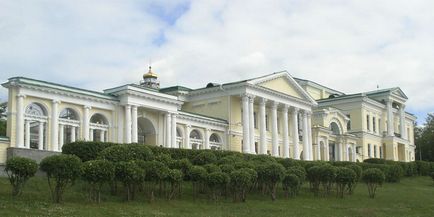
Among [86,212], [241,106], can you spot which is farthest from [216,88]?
[86,212]

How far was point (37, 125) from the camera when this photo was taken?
120 feet

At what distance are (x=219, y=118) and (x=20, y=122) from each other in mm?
20901

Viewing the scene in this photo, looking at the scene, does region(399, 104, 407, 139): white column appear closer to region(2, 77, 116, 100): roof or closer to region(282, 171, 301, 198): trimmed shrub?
region(2, 77, 116, 100): roof

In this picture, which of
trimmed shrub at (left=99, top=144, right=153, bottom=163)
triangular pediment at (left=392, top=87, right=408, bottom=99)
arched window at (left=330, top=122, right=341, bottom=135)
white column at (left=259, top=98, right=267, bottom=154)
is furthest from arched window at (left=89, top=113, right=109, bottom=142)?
triangular pediment at (left=392, top=87, right=408, bottom=99)

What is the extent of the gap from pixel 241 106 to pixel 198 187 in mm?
25184

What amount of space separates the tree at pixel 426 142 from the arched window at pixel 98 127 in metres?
64.6

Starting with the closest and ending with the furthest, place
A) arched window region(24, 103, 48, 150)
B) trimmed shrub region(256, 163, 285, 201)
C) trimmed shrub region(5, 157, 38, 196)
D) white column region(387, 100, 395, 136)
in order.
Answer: trimmed shrub region(5, 157, 38, 196)
trimmed shrub region(256, 163, 285, 201)
arched window region(24, 103, 48, 150)
white column region(387, 100, 395, 136)

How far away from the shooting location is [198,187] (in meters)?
28.0

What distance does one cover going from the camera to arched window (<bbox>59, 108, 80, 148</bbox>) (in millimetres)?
37594

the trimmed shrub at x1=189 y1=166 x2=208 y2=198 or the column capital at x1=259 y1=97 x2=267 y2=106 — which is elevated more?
the column capital at x1=259 y1=97 x2=267 y2=106

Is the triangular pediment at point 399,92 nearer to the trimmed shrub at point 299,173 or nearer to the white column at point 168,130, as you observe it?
the white column at point 168,130

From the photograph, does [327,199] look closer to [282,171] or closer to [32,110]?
[282,171]

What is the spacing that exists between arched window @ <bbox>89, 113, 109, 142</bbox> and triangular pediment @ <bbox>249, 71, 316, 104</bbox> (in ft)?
49.0

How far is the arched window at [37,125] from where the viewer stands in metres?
35.8
